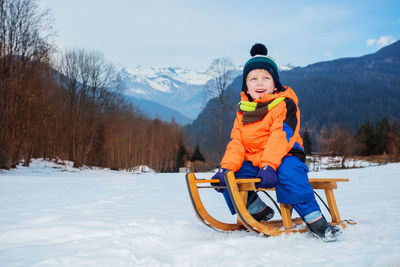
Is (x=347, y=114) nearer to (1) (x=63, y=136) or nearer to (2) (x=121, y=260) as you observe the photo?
(1) (x=63, y=136)

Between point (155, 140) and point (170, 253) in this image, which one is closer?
point (170, 253)

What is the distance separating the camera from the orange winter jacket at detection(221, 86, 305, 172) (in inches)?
91.9

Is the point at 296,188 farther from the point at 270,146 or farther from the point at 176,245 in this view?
the point at 176,245

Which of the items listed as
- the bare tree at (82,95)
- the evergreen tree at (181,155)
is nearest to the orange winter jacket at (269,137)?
the bare tree at (82,95)

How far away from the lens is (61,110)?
2217 cm

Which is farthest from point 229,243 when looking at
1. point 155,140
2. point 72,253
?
point 155,140

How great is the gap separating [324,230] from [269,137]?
84cm

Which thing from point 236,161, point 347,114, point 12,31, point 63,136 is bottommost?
point 236,161

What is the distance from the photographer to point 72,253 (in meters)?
2.07

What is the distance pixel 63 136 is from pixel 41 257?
22.2m

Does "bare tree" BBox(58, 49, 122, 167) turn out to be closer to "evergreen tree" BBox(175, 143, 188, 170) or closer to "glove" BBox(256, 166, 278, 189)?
"evergreen tree" BBox(175, 143, 188, 170)

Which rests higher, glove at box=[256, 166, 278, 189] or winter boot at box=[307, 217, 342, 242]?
glove at box=[256, 166, 278, 189]

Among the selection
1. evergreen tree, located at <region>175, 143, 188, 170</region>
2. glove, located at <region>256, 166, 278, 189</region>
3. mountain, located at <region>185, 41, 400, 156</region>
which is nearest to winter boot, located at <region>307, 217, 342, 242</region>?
glove, located at <region>256, 166, 278, 189</region>

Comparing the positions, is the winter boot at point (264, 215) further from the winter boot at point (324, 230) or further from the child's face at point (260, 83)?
the child's face at point (260, 83)
